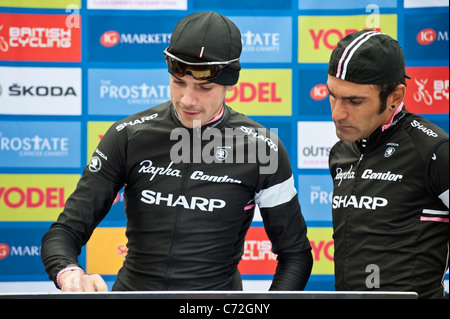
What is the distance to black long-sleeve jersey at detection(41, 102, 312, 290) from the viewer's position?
1.46 metres

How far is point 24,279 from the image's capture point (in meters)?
2.77

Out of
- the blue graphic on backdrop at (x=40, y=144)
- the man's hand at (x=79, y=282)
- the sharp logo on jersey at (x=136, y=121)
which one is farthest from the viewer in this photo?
the blue graphic on backdrop at (x=40, y=144)

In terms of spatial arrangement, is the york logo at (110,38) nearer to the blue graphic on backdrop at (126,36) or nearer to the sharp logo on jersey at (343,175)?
the blue graphic on backdrop at (126,36)

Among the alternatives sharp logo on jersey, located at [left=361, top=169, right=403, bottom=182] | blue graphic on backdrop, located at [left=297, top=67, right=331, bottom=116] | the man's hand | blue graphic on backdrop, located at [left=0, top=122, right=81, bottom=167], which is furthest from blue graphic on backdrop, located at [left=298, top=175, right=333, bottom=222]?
the man's hand

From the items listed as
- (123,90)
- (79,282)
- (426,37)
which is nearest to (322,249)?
(426,37)

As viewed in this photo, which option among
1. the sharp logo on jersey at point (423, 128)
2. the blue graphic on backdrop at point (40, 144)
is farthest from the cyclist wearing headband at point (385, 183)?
the blue graphic on backdrop at point (40, 144)

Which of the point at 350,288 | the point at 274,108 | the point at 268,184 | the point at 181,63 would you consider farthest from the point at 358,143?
the point at 274,108

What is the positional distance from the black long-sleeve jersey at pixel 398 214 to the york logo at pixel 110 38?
1768 mm

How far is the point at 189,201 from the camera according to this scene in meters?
1.47

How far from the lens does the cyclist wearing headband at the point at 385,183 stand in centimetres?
129

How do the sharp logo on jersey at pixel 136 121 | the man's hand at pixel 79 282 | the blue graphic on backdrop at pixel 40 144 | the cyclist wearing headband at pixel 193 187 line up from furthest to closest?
the blue graphic on backdrop at pixel 40 144 < the sharp logo on jersey at pixel 136 121 < the cyclist wearing headband at pixel 193 187 < the man's hand at pixel 79 282

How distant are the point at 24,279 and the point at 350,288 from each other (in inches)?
79.8

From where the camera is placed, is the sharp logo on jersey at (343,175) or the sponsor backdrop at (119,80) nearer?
the sharp logo on jersey at (343,175)
